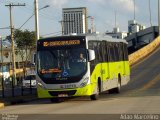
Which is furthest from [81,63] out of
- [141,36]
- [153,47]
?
[141,36]

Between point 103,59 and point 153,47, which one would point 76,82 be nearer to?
point 103,59

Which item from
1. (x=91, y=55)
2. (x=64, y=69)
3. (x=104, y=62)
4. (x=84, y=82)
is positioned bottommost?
(x=84, y=82)

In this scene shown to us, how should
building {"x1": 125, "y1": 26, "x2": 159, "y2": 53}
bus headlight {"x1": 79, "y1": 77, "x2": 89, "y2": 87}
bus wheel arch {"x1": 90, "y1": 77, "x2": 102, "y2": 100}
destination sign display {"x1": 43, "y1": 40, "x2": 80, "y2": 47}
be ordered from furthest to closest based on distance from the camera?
building {"x1": 125, "y1": 26, "x2": 159, "y2": 53} → bus wheel arch {"x1": 90, "y1": 77, "x2": 102, "y2": 100} → destination sign display {"x1": 43, "y1": 40, "x2": 80, "y2": 47} → bus headlight {"x1": 79, "y1": 77, "x2": 89, "y2": 87}

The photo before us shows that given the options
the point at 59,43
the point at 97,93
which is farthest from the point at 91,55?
the point at 97,93

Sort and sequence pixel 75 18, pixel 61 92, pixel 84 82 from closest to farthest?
pixel 84 82 < pixel 61 92 < pixel 75 18

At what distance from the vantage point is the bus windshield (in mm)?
26453

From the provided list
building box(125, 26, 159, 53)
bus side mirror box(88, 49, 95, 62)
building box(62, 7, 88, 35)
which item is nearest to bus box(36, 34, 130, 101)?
bus side mirror box(88, 49, 95, 62)

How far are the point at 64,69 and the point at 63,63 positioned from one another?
28 centimetres

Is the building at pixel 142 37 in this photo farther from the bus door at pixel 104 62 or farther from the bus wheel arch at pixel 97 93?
the bus wheel arch at pixel 97 93

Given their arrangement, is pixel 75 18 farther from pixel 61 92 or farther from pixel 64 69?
pixel 61 92

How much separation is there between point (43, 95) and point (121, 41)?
932 cm

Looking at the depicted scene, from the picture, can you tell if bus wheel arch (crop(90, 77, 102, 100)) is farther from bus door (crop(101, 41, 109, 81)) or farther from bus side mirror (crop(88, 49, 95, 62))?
bus side mirror (crop(88, 49, 95, 62))

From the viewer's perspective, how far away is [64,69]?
2652 cm

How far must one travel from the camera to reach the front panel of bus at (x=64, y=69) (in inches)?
1040
